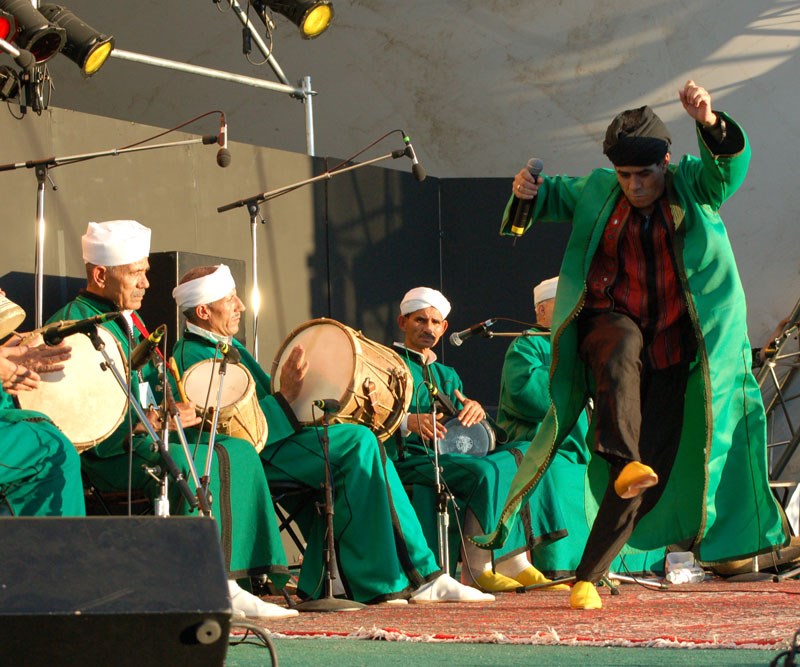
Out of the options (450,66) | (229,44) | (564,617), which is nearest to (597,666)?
(564,617)

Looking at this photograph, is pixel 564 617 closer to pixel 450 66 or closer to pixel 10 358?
pixel 10 358

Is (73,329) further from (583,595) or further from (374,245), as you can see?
(374,245)

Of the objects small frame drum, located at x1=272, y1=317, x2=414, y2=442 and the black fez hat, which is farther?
small frame drum, located at x1=272, y1=317, x2=414, y2=442

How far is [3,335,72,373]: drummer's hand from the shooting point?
3.80m

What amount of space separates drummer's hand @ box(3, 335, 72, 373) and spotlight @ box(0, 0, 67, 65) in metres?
2.38

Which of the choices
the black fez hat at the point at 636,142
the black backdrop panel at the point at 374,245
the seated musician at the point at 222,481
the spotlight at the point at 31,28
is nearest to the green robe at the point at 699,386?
the black fez hat at the point at 636,142

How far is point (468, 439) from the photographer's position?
578 centimetres

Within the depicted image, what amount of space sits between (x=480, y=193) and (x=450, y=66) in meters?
1.48

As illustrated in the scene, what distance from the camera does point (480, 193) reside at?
26.0 feet

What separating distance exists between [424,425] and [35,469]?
200 centimetres

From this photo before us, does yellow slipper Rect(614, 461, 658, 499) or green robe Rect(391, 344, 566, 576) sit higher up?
yellow slipper Rect(614, 461, 658, 499)

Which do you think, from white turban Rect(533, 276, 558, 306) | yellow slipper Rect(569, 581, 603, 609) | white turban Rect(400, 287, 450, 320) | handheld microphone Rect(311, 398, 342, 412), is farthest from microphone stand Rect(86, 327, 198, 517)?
white turban Rect(533, 276, 558, 306)

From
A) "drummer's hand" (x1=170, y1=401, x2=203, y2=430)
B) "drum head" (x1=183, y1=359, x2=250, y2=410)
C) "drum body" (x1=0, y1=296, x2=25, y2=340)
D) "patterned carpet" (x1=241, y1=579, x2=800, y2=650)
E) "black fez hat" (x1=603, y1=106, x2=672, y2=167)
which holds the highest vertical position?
"black fez hat" (x1=603, y1=106, x2=672, y2=167)

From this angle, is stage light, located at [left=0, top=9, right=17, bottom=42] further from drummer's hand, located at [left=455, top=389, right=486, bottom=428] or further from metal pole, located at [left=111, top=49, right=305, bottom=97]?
drummer's hand, located at [left=455, top=389, right=486, bottom=428]
